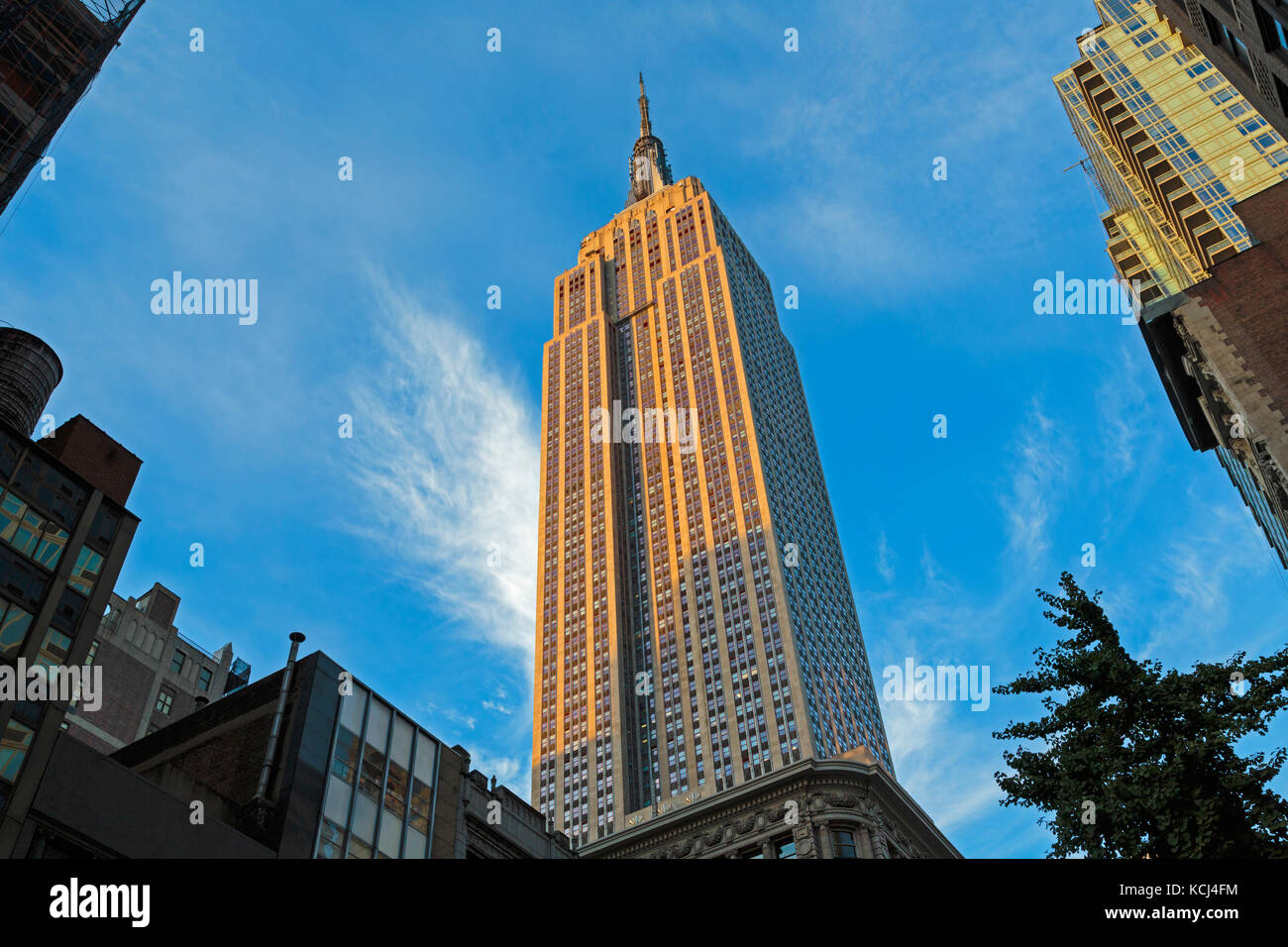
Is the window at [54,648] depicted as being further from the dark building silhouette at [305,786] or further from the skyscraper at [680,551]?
the skyscraper at [680,551]

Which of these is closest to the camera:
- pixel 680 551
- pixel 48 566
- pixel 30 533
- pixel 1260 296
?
pixel 30 533

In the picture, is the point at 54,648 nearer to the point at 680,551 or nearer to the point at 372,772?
the point at 372,772

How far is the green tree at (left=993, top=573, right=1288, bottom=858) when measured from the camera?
19031mm

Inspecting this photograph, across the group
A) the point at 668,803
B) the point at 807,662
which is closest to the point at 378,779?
the point at 668,803

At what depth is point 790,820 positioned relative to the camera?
215 feet

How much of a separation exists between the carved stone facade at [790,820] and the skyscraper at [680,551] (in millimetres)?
27406

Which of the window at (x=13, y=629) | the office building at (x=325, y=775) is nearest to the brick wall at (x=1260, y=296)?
the office building at (x=325, y=775)

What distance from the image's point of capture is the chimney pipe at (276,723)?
31906mm

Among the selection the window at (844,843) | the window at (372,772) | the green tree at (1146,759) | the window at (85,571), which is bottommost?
the green tree at (1146,759)

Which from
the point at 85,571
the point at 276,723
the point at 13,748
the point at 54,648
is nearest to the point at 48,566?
the point at 85,571

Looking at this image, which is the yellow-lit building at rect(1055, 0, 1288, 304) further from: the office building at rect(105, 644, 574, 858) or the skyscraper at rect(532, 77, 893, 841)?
the skyscraper at rect(532, 77, 893, 841)

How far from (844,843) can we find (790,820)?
12.0 feet

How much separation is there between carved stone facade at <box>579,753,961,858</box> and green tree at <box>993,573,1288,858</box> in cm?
4492
